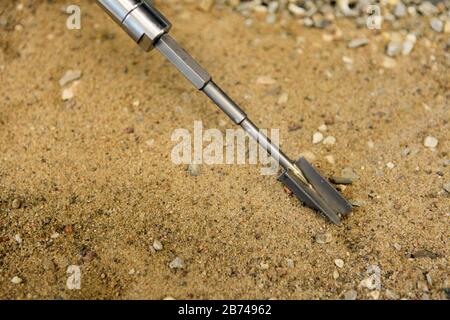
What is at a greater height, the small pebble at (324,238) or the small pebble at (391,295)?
the small pebble at (324,238)

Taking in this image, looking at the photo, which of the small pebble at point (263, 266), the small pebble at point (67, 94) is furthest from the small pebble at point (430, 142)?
the small pebble at point (67, 94)

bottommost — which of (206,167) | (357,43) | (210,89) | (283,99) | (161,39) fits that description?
(357,43)

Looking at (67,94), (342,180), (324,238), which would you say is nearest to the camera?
(324,238)

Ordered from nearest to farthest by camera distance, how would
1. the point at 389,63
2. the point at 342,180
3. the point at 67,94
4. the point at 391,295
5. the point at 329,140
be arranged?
the point at 391,295, the point at 342,180, the point at 329,140, the point at 67,94, the point at 389,63

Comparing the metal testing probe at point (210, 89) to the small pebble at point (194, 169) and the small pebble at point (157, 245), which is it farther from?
the small pebble at point (157, 245)

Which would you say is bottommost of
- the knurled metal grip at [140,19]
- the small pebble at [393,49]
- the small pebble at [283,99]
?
the small pebble at [393,49]

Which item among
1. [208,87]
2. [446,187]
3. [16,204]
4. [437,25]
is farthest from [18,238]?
[437,25]

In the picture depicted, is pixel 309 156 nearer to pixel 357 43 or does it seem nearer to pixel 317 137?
pixel 317 137

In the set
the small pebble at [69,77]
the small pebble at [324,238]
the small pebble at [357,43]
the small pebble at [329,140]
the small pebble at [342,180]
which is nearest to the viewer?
the small pebble at [324,238]
